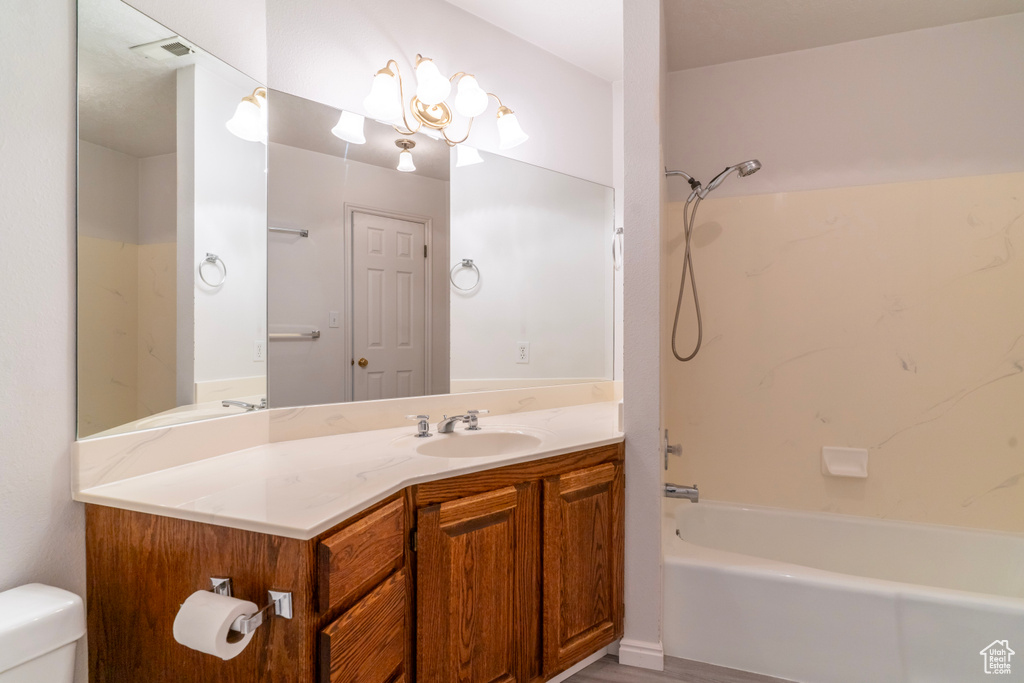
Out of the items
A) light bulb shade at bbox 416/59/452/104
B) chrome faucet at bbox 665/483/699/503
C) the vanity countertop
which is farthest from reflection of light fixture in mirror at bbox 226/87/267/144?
chrome faucet at bbox 665/483/699/503

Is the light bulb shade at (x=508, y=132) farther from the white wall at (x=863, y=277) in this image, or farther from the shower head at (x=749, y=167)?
the shower head at (x=749, y=167)

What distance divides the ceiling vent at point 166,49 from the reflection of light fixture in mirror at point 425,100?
24.4 inches

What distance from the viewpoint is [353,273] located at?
6.00ft

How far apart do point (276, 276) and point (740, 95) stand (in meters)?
2.19

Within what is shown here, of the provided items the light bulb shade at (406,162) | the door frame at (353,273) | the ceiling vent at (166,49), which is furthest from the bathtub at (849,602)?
the ceiling vent at (166,49)

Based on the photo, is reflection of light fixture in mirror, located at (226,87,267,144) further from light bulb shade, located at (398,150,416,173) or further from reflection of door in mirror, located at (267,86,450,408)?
light bulb shade, located at (398,150,416,173)

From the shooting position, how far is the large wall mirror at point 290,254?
1.22 m

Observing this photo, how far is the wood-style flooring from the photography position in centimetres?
171

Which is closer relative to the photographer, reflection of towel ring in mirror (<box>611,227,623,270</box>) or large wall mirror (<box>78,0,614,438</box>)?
large wall mirror (<box>78,0,614,438</box>)

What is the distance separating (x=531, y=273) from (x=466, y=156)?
1.94 ft

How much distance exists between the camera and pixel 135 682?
109 cm

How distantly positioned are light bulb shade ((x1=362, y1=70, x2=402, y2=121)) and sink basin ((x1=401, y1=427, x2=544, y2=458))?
3.86 ft

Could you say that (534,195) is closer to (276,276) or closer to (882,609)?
(276,276)

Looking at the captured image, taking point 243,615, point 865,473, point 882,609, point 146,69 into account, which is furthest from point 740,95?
point 243,615
